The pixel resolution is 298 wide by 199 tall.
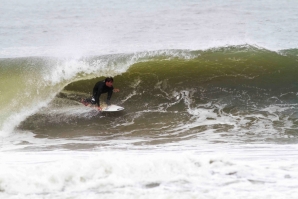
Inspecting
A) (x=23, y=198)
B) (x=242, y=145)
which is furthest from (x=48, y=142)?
(x=242, y=145)

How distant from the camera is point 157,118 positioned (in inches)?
358

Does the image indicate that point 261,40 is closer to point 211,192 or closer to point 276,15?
point 276,15

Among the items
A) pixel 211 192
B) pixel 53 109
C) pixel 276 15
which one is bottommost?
pixel 211 192

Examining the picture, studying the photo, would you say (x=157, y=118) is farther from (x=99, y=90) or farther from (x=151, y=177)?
(x=151, y=177)

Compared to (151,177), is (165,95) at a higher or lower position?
higher

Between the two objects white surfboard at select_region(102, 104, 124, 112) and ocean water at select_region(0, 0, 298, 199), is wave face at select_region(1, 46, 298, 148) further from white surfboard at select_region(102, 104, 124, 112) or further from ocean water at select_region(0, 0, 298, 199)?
white surfboard at select_region(102, 104, 124, 112)

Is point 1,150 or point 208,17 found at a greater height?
point 208,17

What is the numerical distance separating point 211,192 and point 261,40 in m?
11.7

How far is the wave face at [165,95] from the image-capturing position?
832 cm

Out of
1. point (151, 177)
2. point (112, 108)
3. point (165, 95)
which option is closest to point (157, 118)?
point (112, 108)

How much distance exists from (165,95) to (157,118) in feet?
4.76

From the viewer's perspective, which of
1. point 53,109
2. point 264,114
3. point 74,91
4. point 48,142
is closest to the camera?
point 48,142

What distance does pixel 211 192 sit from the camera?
5.21 meters

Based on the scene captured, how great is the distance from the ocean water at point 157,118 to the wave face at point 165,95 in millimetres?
31
